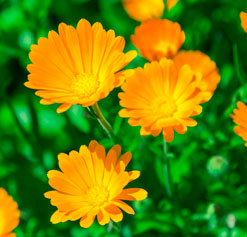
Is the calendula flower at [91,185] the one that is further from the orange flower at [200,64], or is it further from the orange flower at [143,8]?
the orange flower at [143,8]

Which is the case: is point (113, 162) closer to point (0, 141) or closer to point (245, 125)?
point (245, 125)

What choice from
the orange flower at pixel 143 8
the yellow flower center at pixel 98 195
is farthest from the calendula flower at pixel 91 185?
the orange flower at pixel 143 8

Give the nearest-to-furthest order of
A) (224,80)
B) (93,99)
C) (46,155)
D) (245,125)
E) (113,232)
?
(93,99), (245,125), (113,232), (46,155), (224,80)

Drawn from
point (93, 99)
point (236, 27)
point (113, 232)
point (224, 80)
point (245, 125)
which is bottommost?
point (113, 232)

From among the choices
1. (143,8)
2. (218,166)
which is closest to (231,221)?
(218,166)

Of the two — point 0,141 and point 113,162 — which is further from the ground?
point 113,162

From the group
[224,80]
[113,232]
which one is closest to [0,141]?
[113,232]

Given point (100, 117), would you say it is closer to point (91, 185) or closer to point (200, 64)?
point (91, 185)
